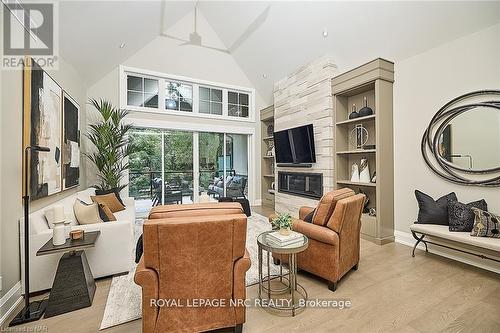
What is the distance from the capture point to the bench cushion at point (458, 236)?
7.72 feet

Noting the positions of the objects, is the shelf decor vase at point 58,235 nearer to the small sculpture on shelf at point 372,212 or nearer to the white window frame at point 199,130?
the white window frame at point 199,130

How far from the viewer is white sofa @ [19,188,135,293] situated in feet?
7.21

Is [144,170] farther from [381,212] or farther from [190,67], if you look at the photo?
[381,212]

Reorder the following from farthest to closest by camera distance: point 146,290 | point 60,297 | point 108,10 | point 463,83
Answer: point 108,10, point 463,83, point 60,297, point 146,290

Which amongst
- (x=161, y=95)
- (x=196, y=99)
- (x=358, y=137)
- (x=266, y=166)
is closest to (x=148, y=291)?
(x=358, y=137)

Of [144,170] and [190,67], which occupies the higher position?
[190,67]

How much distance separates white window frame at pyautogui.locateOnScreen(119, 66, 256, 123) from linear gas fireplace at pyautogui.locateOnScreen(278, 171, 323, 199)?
2.06 m

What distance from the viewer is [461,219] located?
8.97ft

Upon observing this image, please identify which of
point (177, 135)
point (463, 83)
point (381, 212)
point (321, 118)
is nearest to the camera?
point (463, 83)

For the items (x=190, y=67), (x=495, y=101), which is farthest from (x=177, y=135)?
(x=495, y=101)

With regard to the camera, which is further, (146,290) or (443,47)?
(443,47)

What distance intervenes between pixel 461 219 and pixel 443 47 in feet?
7.41

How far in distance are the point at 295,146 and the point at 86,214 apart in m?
3.91

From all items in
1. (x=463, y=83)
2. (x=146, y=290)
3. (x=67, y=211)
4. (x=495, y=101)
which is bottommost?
(x=146, y=290)
